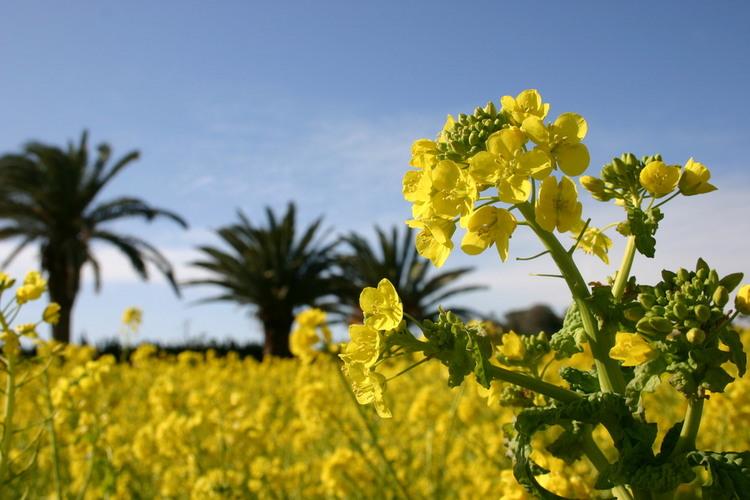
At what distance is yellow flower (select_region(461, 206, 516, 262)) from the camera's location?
1.14 metres

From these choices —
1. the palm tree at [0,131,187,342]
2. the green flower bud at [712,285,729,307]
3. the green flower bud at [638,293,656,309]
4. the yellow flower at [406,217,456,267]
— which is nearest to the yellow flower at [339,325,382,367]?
the yellow flower at [406,217,456,267]

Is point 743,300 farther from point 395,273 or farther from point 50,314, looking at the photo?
point 395,273

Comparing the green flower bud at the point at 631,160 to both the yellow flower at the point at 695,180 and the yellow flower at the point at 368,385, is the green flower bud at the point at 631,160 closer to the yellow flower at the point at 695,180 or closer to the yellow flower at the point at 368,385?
the yellow flower at the point at 695,180

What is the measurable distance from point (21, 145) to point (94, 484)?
21381 mm

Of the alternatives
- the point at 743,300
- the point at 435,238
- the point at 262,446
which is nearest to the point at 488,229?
the point at 435,238

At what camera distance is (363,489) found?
388 centimetres

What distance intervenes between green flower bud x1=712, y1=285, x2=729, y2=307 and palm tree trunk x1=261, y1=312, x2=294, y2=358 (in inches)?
996

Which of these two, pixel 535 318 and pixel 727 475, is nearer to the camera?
pixel 727 475

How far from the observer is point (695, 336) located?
1.02m

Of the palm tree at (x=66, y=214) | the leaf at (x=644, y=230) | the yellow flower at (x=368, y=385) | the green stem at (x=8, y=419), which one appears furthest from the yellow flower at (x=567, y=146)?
the palm tree at (x=66, y=214)

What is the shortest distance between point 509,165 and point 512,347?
44 centimetres

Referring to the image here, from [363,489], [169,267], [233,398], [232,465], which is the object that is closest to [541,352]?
[363,489]

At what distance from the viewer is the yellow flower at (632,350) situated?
3.63 ft

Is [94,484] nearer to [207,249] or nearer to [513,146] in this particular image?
[513,146]
